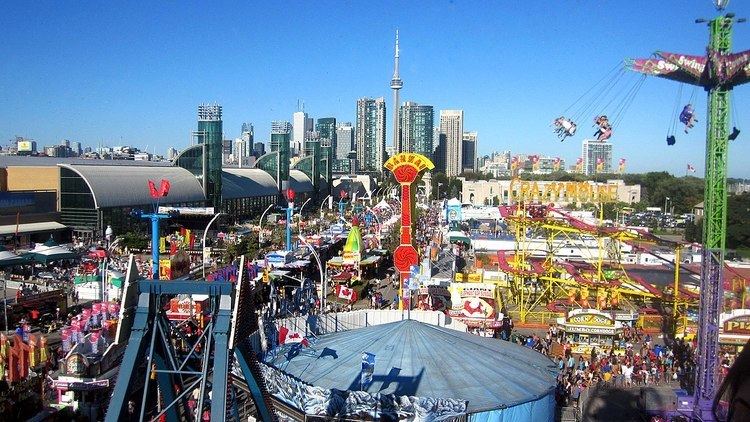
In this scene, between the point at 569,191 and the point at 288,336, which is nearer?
the point at 288,336

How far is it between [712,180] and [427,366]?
25.6 ft

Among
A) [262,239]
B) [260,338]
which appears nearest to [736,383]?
[260,338]

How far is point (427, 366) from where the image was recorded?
43.0 ft

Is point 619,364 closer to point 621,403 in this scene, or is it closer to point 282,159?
point 621,403

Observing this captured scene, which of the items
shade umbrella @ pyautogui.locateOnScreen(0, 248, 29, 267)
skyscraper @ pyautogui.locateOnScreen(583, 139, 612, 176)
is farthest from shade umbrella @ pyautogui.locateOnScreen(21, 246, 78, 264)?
skyscraper @ pyautogui.locateOnScreen(583, 139, 612, 176)

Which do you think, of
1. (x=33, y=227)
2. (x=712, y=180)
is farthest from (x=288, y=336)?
(x=33, y=227)

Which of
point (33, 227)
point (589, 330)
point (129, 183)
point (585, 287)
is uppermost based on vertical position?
point (129, 183)

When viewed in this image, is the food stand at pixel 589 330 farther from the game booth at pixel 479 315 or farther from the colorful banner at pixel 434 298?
the colorful banner at pixel 434 298

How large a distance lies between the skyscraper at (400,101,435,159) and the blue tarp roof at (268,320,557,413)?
15814 cm

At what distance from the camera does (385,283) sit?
1428 inches

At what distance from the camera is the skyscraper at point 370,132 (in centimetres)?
17838

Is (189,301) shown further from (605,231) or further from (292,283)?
(605,231)

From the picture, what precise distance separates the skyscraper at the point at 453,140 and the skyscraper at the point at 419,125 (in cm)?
800

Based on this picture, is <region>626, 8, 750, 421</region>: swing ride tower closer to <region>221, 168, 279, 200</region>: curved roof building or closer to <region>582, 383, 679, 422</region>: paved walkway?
<region>582, 383, 679, 422</region>: paved walkway
